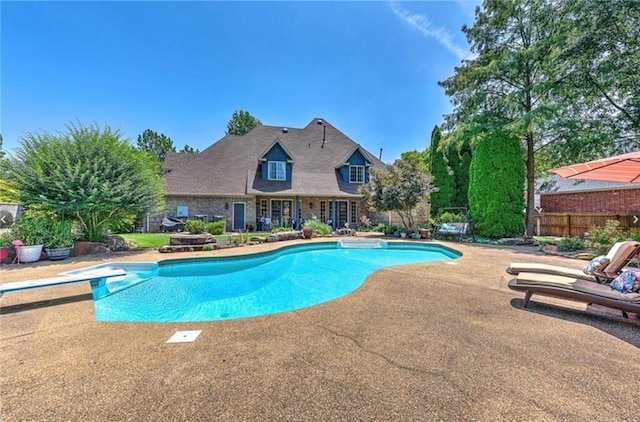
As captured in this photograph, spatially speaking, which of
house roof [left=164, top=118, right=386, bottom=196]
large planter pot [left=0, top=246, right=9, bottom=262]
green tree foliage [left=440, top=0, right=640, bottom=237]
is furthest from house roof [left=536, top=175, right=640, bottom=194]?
large planter pot [left=0, top=246, right=9, bottom=262]

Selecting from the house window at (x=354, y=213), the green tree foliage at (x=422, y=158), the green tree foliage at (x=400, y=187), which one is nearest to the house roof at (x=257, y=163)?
the house window at (x=354, y=213)

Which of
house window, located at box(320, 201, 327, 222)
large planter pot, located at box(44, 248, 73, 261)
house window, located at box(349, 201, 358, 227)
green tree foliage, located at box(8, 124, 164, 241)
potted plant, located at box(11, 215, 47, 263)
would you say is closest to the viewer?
potted plant, located at box(11, 215, 47, 263)

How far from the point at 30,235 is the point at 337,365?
1108 centimetres

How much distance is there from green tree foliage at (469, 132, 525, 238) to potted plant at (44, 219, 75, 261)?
17.4 metres

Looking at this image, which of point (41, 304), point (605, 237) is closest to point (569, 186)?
point (605, 237)

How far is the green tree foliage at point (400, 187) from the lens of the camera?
15.3m

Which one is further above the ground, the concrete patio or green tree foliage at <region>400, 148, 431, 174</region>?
green tree foliage at <region>400, 148, 431, 174</region>

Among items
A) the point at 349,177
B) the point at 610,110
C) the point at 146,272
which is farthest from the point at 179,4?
the point at 610,110

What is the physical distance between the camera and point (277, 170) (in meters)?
19.6

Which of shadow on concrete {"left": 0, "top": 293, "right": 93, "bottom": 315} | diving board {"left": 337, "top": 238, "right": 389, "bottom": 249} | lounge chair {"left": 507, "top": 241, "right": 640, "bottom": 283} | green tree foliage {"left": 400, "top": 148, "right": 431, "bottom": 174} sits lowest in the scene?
shadow on concrete {"left": 0, "top": 293, "right": 93, "bottom": 315}

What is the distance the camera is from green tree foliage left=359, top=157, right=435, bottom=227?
15.3 metres

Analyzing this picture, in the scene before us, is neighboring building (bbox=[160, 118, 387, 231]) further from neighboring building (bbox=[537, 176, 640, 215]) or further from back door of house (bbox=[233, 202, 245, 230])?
neighboring building (bbox=[537, 176, 640, 215])

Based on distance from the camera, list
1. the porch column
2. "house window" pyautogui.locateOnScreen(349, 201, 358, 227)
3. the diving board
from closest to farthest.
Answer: the diving board
the porch column
"house window" pyautogui.locateOnScreen(349, 201, 358, 227)

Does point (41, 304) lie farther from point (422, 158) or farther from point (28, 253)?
point (422, 158)
